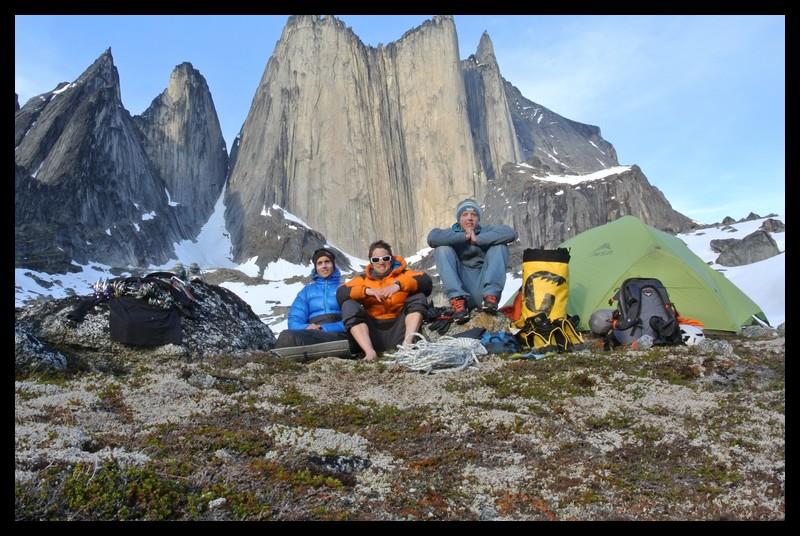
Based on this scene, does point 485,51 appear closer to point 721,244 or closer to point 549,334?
point 721,244

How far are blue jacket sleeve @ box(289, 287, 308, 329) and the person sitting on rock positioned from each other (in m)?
2.37

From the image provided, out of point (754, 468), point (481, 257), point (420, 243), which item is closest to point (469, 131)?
point (420, 243)

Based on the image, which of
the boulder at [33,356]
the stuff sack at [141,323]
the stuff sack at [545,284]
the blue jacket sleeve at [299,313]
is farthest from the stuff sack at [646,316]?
the boulder at [33,356]

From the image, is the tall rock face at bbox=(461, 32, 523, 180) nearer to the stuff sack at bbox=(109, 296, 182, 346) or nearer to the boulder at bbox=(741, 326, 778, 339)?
the boulder at bbox=(741, 326, 778, 339)

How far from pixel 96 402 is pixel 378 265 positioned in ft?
14.7

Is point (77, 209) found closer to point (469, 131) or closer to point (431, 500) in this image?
point (469, 131)

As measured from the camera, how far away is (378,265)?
8.66 m

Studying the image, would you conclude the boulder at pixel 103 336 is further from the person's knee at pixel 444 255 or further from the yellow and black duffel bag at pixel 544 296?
the yellow and black duffel bag at pixel 544 296

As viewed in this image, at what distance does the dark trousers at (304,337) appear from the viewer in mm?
8539

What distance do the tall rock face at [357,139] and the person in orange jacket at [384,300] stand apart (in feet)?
288

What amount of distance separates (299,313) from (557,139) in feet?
498

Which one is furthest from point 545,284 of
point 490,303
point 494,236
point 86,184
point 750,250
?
point 86,184

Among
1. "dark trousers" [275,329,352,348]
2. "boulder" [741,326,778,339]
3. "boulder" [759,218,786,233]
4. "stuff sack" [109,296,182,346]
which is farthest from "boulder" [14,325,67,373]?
"boulder" [759,218,786,233]

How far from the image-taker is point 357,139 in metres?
98.1
